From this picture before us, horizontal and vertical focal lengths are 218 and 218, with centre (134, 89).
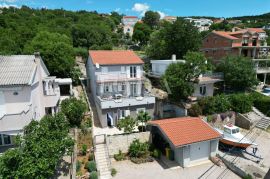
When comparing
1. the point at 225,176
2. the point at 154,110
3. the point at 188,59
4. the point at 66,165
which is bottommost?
the point at 225,176

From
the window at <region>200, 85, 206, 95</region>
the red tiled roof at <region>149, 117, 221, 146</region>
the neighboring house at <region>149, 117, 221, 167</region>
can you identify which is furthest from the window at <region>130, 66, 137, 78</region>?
the window at <region>200, 85, 206, 95</region>

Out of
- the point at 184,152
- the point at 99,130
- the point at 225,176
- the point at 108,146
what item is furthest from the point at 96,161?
the point at 225,176

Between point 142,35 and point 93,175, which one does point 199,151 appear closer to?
point 93,175

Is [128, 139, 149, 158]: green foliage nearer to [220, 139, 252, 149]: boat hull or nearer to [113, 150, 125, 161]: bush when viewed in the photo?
[113, 150, 125, 161]: bush

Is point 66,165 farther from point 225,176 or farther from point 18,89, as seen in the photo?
point 225,176

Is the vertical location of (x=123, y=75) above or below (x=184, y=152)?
above

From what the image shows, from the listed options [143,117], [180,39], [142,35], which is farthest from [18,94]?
[142,35]

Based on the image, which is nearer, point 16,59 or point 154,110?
→ point 16,59
